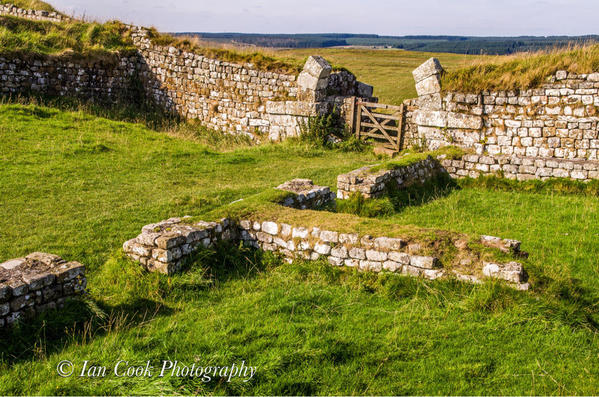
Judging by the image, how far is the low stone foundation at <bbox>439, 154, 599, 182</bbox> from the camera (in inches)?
459

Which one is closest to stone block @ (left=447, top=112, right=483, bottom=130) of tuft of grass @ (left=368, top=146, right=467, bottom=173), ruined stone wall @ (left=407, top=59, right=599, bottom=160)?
ruined stone wall @ (left=407, top=59, right=599, bottom=160)

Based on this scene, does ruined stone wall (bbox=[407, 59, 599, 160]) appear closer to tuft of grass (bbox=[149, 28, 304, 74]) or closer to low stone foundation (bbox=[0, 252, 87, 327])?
tuft of grass (bbox=[149, 28, 304, 74])

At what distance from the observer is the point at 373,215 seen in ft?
32.5

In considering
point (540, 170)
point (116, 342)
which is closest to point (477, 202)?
Answer: point (540, 170)

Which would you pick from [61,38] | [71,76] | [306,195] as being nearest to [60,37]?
[61,38]

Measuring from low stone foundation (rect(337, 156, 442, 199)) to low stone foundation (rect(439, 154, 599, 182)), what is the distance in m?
1.51

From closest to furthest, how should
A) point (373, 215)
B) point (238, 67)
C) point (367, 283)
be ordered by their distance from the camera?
point (367, 283) < point (373, 215) < point (238, 67)

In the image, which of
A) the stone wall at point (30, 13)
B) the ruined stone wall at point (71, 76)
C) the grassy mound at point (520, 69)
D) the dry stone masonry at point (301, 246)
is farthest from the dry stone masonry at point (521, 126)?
the stone wall at point (30, 13)

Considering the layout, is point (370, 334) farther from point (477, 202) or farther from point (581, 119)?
point (581, 119)

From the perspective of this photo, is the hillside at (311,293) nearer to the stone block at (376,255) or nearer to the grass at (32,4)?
the stone block at (376,255)

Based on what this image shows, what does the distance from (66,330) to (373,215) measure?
6285mm

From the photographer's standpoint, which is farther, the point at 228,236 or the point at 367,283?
the point at 228,236

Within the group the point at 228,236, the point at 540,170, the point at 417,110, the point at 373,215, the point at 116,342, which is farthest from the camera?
the point at 417,110

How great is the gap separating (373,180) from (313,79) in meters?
7.98
